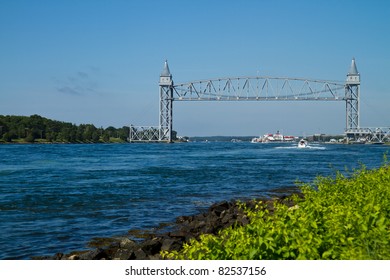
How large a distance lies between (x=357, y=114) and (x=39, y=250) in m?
95.8

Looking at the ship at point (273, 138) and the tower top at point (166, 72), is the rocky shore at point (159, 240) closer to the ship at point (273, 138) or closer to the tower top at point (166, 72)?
the tower top at point (166, 72)

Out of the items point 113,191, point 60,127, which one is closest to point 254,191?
point 113,191

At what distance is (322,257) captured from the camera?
3871mm

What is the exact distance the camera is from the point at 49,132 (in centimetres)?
10888

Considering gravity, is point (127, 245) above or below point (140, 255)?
below

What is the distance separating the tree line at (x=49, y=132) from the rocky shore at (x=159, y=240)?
90.9 m

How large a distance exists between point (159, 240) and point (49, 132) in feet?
347

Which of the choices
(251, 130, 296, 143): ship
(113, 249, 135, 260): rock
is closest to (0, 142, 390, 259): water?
(113, 249, 135, 260): rock

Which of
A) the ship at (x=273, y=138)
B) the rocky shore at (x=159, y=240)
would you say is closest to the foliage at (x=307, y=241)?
the rocky shore at (x=159, y=240)

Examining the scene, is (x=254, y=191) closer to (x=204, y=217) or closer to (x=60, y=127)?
(x=204, y=217)

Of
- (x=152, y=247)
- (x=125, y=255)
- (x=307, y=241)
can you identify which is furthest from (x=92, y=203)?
(x=307, y=241)

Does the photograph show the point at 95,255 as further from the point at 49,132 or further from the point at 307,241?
the point at 49,132
